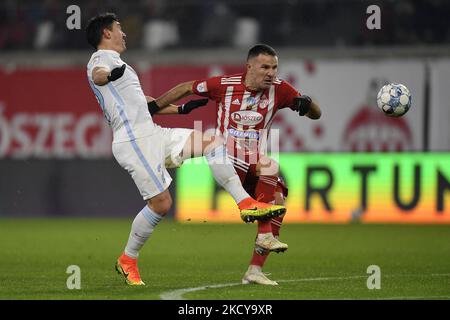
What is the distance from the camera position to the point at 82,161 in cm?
2061

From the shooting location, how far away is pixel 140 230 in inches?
376

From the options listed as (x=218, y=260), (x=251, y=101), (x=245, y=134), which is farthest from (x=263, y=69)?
(x=218, y=260)

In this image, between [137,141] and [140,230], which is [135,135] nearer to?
[137,141]

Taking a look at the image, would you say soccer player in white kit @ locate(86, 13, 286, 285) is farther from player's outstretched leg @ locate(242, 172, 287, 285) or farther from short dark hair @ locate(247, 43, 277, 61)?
short dark hair @ locate(247, 43, 277, 61)

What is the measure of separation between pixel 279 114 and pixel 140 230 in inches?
411

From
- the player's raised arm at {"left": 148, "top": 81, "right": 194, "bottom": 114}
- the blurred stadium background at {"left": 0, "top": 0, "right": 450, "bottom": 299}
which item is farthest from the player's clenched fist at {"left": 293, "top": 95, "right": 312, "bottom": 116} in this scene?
the blurred stadium background at {"left": 0, "top": 0, "right": 450, "bottom": 299}

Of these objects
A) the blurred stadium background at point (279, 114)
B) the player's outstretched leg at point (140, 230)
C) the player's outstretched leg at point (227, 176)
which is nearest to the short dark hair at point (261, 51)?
the player's outstretched leg at point (227, 176)

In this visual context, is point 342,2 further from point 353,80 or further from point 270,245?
point 270,245

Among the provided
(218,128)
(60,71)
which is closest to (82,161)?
(60,71)

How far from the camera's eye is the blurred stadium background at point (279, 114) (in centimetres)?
1866

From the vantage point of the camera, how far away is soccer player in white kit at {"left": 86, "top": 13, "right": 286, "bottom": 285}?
9367 mm

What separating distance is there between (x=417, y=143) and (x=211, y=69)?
398 centimetres

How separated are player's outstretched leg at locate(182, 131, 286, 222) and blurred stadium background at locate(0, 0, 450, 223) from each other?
30.1 feet

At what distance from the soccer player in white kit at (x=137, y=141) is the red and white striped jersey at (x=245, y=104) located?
1.74ft
